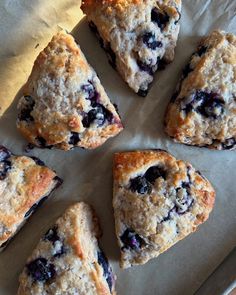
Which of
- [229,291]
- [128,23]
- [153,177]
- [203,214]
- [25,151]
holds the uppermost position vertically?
[128,23]

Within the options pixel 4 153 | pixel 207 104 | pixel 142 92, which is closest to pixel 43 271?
pixel 4 153

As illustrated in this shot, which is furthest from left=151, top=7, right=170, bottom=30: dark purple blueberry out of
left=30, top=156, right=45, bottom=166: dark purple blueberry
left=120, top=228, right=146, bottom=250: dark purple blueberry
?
left=120, top=228, right=146, bottom=250: dark purple blueberry

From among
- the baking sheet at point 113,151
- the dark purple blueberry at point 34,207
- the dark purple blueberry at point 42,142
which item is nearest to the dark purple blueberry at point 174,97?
the baking sheet at point 113,151

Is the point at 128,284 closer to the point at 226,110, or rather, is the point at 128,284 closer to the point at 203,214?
the point at 203,214

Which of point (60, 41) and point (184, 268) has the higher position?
point (60, 41)

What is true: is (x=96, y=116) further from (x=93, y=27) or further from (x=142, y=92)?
(x=93, y=27)

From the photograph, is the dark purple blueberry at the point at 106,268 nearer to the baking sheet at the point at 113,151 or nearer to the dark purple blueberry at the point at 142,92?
the baking sheet at the point at 113,151

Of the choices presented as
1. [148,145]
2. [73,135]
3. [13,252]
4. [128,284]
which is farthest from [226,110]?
[13,252]
